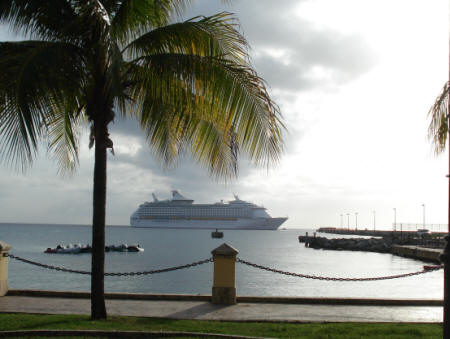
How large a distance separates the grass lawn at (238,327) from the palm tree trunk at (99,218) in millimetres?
329

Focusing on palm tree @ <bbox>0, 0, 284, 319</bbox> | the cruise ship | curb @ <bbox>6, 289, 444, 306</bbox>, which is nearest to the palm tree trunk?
palm tree @ <bbox>0, 0, 284, 319</bbox>

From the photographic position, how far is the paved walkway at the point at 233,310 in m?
7.71

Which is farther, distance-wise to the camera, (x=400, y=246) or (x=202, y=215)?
(x=202, y=215)

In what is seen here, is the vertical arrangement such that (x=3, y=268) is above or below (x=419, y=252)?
above

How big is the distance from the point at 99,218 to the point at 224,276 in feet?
9.20

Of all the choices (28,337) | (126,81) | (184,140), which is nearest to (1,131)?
(126,81)

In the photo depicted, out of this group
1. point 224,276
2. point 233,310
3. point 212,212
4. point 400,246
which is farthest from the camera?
point 212,212

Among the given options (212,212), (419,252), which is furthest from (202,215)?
(419,252)

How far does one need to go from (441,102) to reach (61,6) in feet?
A: 24.8

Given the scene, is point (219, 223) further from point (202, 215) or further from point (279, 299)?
point (279, 299)

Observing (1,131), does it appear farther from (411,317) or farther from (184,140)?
(411,317)

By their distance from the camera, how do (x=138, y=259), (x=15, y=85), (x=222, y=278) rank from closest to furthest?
(x=15, y=85) < (x=222, y=278) < (x=138, y=259)

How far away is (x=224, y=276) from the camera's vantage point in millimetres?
8883

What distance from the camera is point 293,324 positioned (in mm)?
7145
